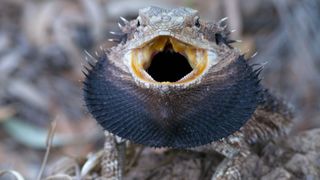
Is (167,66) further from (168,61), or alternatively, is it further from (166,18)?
(166,18)

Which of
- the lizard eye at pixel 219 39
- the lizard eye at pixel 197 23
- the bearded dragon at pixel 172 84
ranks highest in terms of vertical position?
the lizard eye at pixel 219 39

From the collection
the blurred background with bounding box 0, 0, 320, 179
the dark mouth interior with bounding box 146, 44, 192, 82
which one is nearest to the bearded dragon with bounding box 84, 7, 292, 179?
the dark mouth interior with bounding box 146, 44, 192, 82

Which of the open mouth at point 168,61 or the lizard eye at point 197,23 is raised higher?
the lizard eye at point 197,23

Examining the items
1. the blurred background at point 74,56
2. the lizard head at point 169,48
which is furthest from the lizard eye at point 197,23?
the blurred background at point 74,56

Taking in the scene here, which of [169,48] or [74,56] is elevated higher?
[74,56]

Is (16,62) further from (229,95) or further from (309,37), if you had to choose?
(229,95)

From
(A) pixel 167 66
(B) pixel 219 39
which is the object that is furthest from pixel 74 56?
(A) pixel 167 66

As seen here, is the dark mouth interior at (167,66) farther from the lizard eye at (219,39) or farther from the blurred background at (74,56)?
the blurred background at (74,56)

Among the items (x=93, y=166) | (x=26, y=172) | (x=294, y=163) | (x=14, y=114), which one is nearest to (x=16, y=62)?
(x=14, y=114)

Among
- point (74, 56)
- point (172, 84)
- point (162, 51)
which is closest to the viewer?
point (172, 84)
